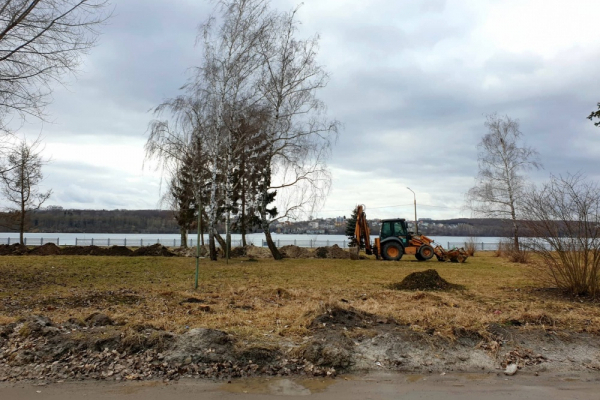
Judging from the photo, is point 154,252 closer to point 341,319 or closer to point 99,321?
point 99,321

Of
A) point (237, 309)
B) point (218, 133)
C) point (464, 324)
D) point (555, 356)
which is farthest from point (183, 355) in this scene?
point (218, 133)

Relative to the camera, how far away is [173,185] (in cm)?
2398

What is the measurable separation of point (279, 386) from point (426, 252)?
2300cm

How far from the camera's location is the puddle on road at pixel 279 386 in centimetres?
448

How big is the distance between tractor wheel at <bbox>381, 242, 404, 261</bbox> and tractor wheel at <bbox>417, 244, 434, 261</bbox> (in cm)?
113

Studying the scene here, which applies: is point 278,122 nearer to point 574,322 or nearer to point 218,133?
point 218,133

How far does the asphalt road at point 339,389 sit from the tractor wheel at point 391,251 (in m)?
21.4

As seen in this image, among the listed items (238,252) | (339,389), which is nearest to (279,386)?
(339,389)

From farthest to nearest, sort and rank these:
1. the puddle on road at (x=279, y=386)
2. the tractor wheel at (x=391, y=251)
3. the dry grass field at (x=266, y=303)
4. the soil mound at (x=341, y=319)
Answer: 1. the tractor wheel at (x=391, y=251)
2. the dry grass field at (x=266, y=303)
3. the soil mound at (x=341, y=319)
4. the puddle on road at (x=279, y=386)

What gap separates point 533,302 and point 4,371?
→ 9.34 meters

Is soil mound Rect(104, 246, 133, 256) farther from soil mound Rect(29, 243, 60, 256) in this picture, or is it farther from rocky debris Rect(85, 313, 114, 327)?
rocky debris Rect(85, 313, 114, 327)

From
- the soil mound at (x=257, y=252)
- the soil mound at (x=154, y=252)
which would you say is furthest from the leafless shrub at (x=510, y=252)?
the soil mound at (x=154, y=252)

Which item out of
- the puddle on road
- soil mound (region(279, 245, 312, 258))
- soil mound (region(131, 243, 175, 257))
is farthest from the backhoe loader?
the puddle on road

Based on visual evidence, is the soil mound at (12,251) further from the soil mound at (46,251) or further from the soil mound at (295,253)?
the soil mound at (295,253)
